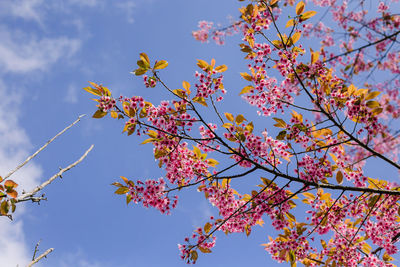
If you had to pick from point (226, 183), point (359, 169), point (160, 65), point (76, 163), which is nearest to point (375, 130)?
point (359, 169)

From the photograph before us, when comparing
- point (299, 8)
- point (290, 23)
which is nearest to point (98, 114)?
point (290, 23)

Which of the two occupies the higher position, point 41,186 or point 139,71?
point 139,71

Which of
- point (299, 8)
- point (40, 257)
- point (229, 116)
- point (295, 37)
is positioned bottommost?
point (40, 257)

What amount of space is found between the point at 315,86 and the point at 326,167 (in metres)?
1.20

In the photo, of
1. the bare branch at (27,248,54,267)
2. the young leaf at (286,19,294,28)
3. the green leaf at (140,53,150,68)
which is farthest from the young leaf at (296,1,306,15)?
the bare branch at (27,248,54,267)

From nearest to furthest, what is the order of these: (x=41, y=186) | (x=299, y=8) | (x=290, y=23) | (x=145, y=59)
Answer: (x=41, y=186), (x=145, y=59), (x=299, y=8), (x=290, y=23)

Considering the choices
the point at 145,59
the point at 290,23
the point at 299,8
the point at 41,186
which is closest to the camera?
the point at 41,186

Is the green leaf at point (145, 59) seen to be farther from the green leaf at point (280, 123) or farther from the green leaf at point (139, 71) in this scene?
the green leaf at point (280, 123)

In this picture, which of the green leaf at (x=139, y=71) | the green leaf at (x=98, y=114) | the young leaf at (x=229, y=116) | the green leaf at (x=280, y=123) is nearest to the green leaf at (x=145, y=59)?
the green leaf at (x=139, y=71)

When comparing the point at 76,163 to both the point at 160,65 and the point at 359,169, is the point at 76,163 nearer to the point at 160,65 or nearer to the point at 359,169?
the point at 160,65

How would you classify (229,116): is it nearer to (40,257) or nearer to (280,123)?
(280,123)

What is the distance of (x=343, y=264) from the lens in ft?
15.8

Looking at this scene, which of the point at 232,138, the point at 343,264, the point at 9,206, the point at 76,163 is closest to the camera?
the point at 9,206

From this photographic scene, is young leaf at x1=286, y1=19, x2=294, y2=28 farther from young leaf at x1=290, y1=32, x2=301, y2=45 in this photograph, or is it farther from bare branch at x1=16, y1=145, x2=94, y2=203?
bare branch at x1=16, y1=145, x2=94, y2=203
